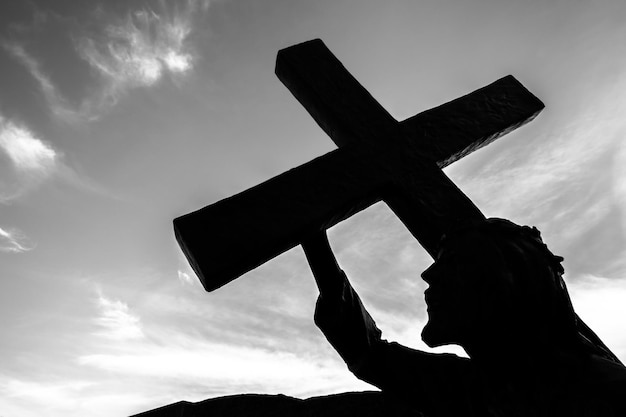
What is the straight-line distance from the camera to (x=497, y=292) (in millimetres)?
1312

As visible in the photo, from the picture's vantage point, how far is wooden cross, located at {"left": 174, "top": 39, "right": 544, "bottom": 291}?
151 centimetres

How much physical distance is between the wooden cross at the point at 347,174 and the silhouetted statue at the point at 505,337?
309 millimetres

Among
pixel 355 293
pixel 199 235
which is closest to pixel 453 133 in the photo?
pixel 355 293

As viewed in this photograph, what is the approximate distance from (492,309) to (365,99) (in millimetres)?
1224

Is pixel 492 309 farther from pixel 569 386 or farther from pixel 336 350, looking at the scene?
pixel 336 350

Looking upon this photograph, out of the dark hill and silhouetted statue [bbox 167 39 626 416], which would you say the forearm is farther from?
the dark hill

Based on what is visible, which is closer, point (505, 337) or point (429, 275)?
point (505, 337)

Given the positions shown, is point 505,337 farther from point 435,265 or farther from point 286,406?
point 286,406

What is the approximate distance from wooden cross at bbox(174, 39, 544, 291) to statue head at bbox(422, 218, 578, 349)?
0.93ft

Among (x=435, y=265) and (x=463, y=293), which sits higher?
(x=435, y=265)

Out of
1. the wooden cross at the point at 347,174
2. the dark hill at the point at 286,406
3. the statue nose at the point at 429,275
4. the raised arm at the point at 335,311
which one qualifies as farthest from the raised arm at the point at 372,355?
the dark hill at the point at 286,406

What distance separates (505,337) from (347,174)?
0.81 meters

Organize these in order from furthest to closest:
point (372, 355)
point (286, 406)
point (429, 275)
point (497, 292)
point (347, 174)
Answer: point (286, 406) < point (347, 174) < point (372, 355) < point (429, 275) < point (497, 292)

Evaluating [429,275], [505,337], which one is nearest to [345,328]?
[429,275]
